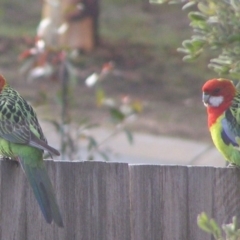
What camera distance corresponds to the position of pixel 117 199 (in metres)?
4.23

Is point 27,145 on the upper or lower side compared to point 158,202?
upper

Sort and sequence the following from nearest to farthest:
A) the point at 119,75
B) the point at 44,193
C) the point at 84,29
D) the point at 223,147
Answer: the point at 44,193, the point at 223,147, the point at 119,75, the point at 84,29

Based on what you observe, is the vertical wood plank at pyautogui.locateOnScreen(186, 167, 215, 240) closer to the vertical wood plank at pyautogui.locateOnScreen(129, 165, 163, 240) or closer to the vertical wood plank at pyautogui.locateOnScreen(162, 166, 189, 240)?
the vertical wood plank at pyautogui.locateOnScreen(162, 166, 189, 240)

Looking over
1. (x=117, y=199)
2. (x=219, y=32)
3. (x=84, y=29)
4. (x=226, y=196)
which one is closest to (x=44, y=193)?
(x=117, y=199)

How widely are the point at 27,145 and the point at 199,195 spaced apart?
1.07 metres

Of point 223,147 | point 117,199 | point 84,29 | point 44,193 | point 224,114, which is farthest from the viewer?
point 84,29

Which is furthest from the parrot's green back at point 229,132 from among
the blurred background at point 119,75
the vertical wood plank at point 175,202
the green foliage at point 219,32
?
the blurred background at point 119,75

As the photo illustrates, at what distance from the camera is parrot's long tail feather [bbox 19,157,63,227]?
400 cm

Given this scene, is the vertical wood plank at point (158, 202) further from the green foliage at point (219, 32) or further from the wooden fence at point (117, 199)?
the green foliage at point (219, 32)

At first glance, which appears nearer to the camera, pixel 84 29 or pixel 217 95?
pixel 217 95

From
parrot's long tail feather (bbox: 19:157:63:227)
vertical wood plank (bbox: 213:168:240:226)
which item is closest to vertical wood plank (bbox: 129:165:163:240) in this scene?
vertical wood plank (bbox: 213:168:240:226)

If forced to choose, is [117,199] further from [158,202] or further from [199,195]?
[199,195]

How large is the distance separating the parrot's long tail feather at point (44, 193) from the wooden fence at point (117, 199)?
101 mm

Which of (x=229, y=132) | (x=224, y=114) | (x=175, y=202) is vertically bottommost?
(x=175, y=202)
